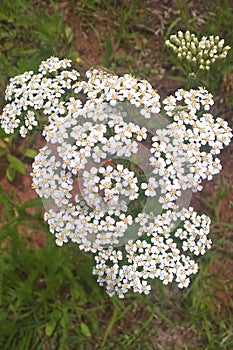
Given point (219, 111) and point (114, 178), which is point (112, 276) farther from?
point (219, 111)

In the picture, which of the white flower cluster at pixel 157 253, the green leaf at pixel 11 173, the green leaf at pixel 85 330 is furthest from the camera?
the green leaf at pixel 11 173

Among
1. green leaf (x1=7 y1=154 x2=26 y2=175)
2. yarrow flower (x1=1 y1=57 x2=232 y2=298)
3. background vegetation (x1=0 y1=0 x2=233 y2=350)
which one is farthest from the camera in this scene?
green leaf (x1=7 y1=154 x2=26 y2=175)

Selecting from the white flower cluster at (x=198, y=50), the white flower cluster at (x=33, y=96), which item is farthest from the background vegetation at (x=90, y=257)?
the white flower cluster at (x=198, y=50)

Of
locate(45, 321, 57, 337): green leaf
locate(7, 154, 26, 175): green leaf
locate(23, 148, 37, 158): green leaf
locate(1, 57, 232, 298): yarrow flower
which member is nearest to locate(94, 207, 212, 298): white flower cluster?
locate(1, 57, 232, 298): yarrow flower

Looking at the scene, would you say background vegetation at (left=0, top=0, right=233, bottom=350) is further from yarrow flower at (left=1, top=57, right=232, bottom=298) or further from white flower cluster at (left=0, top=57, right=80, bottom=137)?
yarrow flower at (left=1, top=57, right=232, bottom=298)

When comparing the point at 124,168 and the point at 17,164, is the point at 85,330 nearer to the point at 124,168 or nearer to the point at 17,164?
the point at 17,164

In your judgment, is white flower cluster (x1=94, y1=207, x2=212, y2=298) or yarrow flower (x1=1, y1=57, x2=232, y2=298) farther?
white flower cluster (x1=94, y1=207, x2=212, y2=298)

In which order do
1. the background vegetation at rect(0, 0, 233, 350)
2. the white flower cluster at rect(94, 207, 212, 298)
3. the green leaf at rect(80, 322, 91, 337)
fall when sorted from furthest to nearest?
the green leaf at rect(80, 322, 91, 337) → the background vegetation at rect(0, 0, 233, 350) → the white flower cluster at rect(94, 207, 212, 298)

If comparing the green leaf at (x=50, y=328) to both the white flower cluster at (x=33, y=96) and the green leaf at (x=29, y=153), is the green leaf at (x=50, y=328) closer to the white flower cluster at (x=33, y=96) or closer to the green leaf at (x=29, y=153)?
the green leaf at (x=29, y=153)
